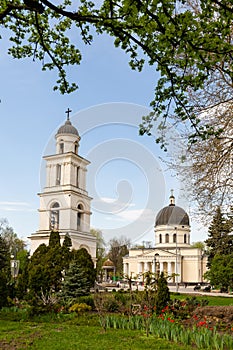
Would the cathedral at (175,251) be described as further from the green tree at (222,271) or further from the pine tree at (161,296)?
the pine tree at (161,296)

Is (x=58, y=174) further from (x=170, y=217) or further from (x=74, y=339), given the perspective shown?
(x=74, y=339)

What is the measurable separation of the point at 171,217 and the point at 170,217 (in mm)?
235

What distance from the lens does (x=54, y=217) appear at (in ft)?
121

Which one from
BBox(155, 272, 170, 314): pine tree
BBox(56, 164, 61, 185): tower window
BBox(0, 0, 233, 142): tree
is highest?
BBox(56, 164, 61, 185): tower window

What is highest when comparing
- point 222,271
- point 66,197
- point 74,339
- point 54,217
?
point 66,197

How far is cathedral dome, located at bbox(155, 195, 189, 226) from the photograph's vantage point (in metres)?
57.5

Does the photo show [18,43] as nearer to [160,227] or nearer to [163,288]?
[163,288]

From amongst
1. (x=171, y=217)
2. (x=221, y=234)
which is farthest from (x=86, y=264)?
(x=171, y=217)

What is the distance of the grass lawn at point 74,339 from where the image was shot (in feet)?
25.3

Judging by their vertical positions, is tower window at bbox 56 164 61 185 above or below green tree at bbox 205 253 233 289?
above

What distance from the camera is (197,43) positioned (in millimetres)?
4602

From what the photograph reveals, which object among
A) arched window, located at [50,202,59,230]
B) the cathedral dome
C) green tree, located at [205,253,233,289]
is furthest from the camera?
the cathedral dome

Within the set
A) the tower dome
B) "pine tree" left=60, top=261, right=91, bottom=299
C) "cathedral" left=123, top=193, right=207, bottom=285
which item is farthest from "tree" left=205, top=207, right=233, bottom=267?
"cathedral" left=123, top=193, right=207, bottom=285

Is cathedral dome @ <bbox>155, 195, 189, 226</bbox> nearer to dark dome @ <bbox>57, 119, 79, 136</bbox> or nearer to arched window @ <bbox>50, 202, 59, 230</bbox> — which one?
arched window @ <bbox>50, 202, 59, 230</bbox>
